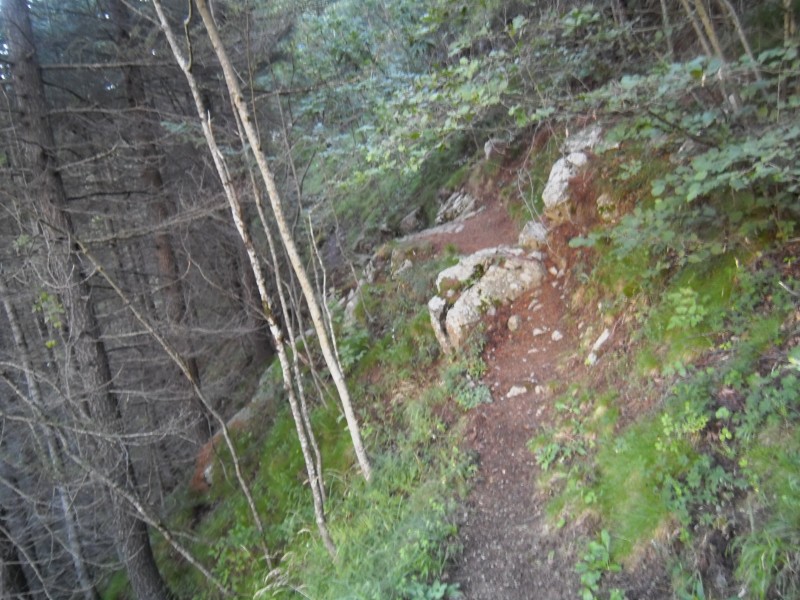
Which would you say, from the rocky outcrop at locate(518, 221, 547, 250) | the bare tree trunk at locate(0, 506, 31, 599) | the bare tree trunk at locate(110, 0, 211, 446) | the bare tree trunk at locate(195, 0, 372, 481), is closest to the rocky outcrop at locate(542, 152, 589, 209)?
the rocky outcrop at locate(518, 221, 547, 250)

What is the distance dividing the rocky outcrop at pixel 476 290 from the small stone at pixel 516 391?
108cm

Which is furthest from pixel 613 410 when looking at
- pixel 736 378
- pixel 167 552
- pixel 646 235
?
pixel 167 552

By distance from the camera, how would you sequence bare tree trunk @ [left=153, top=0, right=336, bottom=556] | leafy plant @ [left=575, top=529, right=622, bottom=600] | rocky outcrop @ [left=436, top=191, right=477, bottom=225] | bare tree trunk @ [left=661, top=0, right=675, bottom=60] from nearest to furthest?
1. leafy plant @ [left=575, top=529, right=622, bottom=600]
2. bare tree trunk @ [left=661, top=0, right=675, bottom=60]
3. bare tree trunk @ [left=153, top=0, right=336, bottom=556]
4. rocky outcrop @ [left=436, top=191, right=477, bottom=225]

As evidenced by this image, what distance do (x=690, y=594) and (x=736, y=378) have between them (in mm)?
1434

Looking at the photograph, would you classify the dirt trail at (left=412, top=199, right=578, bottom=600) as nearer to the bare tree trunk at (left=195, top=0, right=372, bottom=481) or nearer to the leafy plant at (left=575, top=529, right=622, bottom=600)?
the leafy plant at (left=575, top=529, right=622, bottom=600)

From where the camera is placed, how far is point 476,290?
6.56m

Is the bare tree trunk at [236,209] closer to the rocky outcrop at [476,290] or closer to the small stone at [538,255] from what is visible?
the rocky outcrop at [476,290]

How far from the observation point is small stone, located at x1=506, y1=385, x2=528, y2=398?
5301 millimetres

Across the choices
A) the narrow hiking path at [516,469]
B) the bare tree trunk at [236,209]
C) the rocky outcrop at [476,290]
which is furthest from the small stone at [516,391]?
the bare tree trunk at [236,209]

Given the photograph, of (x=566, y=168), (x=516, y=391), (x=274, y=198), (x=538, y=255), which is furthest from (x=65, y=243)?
(x=566, y=168)

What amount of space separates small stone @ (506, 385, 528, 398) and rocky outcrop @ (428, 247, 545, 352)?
3.54ft

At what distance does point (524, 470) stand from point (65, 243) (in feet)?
20.6

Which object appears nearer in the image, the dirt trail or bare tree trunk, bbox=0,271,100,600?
the dirt trail

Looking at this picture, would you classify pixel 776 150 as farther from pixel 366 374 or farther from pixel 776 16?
pixel 366 374
